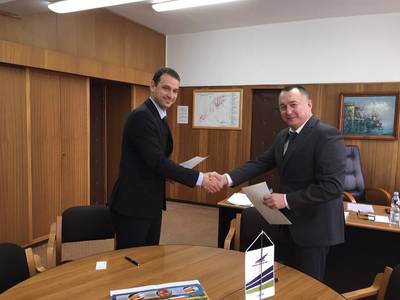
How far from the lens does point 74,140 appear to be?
3.98 metres

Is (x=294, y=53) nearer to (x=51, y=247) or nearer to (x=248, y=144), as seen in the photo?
(x=248, y=144)

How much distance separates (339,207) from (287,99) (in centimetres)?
66

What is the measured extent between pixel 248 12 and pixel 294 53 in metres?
0.90

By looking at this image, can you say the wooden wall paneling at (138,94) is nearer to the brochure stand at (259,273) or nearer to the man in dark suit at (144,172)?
the man in dark suit at (144,172)

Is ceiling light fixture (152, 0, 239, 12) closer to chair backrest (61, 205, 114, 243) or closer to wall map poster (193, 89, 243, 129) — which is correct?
wall map poster (193, 89, 243, 129)

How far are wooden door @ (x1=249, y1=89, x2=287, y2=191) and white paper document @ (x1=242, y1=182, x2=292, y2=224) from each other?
325cm

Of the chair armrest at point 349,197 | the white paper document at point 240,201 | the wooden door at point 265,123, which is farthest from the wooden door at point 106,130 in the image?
the chair armrest at point 349,197

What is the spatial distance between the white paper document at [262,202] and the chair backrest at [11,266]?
1.11 metres

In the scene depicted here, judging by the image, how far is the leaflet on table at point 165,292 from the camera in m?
1.23

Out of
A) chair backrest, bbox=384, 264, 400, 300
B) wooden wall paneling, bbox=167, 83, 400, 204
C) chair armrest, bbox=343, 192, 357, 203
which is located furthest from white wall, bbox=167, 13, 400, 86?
chair backrest, bbox=384, 264, 400, 300

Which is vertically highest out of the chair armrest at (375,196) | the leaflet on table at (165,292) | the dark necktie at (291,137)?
the dark necktie at (291,137)

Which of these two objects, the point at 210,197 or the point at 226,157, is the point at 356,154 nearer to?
the point at 226,157

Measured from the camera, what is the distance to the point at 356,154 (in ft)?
13.2

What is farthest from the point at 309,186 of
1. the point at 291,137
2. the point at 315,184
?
the point at 291,137
